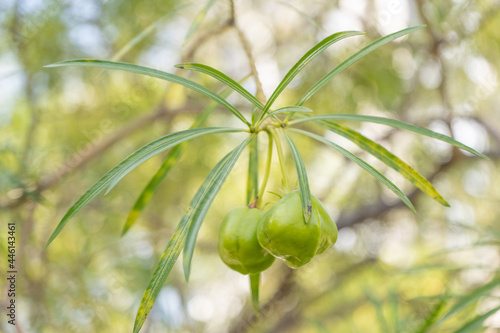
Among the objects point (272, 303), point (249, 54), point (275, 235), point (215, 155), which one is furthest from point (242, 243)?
point (215, 155)

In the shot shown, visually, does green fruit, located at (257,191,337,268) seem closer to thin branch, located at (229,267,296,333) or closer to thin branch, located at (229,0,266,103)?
thin branch, located at (229,0,266,103)

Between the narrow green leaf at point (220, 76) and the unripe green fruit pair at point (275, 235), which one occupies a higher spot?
the narrow green leaf at point (220, 76)

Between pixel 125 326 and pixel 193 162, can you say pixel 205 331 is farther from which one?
pixel 193 162

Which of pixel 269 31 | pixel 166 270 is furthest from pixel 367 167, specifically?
pixel 269 31

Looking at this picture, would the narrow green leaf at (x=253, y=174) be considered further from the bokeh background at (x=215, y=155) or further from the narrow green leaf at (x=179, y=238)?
the bokeh background at (x=215, y=155)

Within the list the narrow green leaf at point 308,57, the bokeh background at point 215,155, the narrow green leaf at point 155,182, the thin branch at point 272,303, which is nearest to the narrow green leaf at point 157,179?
the narrow green leaf at point 155,182

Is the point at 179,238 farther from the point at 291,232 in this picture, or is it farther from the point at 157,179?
the point at 157,179

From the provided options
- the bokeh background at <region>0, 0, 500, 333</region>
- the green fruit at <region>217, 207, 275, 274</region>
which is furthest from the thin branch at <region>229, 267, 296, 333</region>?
the green fruit at <region>217, 207, 275, 274</region>
